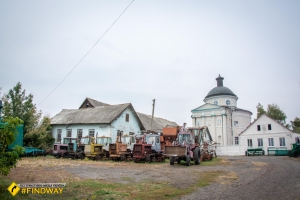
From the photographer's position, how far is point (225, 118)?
141 ft

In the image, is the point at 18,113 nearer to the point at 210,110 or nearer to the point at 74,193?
the point at 74,193

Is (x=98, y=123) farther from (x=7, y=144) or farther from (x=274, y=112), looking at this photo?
(x=274, y=112)

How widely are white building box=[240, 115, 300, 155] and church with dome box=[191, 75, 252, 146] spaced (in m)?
5.44

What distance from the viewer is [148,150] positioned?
20.2 metres

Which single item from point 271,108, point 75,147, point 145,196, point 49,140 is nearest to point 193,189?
point 145,196

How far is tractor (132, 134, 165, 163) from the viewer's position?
19.6 metres

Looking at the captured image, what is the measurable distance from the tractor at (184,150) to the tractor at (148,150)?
239 centimetres

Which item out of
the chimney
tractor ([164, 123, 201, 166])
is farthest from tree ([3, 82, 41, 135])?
the chimney

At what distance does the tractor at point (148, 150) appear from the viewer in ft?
64.3

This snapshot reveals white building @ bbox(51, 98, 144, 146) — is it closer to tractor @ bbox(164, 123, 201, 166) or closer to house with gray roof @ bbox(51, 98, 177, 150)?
house with gray roof @ bbox(51, 98, 177, 150)

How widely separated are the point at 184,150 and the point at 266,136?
2329cm

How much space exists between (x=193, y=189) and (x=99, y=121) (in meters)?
22.5

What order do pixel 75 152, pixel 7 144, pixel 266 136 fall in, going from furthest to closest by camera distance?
pixel 266 136
pixel 75 152
pixel 7 144

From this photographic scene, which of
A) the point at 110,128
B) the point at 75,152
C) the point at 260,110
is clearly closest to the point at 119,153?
the point at 75,152
